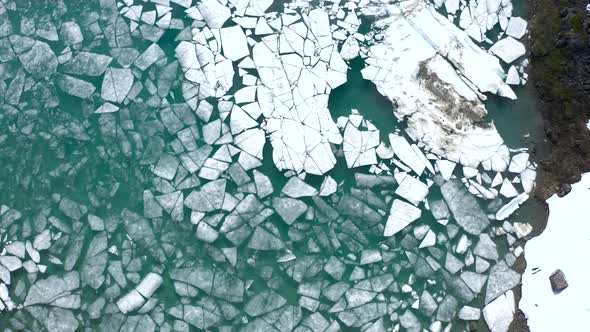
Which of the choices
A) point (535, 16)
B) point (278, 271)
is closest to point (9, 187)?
point (278, 271)

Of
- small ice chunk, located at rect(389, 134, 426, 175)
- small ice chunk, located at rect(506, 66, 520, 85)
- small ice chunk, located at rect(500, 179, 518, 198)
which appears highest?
small ice chunk, located at rect(506, 66, 520, 85)

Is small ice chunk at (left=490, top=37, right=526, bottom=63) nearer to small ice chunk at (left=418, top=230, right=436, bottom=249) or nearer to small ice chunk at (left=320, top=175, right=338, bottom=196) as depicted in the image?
small ice chunk at (left=418, top=230, right=436, bottom=249)

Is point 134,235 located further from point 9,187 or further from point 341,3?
point 341,3

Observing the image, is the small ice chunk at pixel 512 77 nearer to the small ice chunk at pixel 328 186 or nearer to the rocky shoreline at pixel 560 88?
the rocky shoreline at pixel 560 88

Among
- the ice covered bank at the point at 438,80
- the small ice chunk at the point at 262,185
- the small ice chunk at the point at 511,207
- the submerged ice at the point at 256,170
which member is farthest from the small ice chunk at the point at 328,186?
the small ice chunk at the point at 511,207

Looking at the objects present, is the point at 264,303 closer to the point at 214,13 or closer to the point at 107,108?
the point at 107,108

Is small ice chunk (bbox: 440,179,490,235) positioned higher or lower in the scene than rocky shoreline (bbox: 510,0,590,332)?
lower

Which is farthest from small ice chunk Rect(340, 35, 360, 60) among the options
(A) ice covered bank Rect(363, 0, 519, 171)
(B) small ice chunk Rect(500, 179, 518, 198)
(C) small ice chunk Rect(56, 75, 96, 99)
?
(C) small ice chunk Rect(56, 75, 96, 99)
